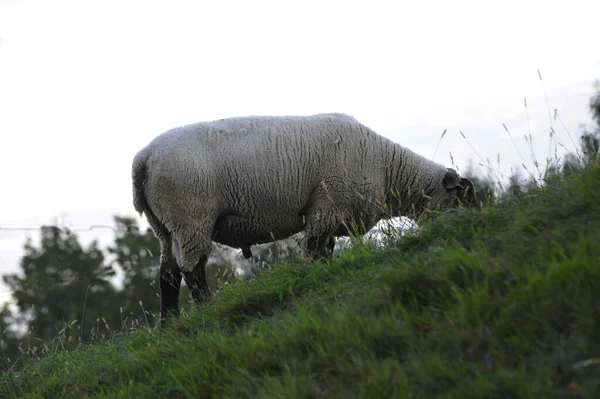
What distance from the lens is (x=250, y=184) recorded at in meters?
7.37

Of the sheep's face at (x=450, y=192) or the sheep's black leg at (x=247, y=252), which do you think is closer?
the sheep's black leg at (x=247, y=252)

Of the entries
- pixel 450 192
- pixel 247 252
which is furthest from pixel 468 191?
pixel 247 252

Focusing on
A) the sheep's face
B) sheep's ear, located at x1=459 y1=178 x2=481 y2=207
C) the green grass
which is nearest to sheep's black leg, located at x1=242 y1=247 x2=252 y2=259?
the sheep's face

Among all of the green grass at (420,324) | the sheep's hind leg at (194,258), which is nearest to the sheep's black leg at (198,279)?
the sheep's hind leg at (194,258)

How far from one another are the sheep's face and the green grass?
11.8 ft

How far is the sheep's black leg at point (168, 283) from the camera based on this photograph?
291 inches

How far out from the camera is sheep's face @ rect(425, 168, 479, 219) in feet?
27.8

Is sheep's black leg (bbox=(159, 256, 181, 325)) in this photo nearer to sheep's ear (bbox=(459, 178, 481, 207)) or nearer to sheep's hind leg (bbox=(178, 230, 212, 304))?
sheep's hind leg (bbox=(178, 230, 212, 304))

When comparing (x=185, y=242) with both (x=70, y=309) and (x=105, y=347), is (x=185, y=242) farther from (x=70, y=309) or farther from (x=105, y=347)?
(x=70, y=309)

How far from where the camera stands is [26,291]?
32781 mm

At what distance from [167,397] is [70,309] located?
30.3 metres

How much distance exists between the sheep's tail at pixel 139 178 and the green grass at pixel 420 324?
251 centimetres

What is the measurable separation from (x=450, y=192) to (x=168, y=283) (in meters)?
3.84

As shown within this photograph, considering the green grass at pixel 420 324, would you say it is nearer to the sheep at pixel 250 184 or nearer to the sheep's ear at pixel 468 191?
the sheep at pixel 250 184
